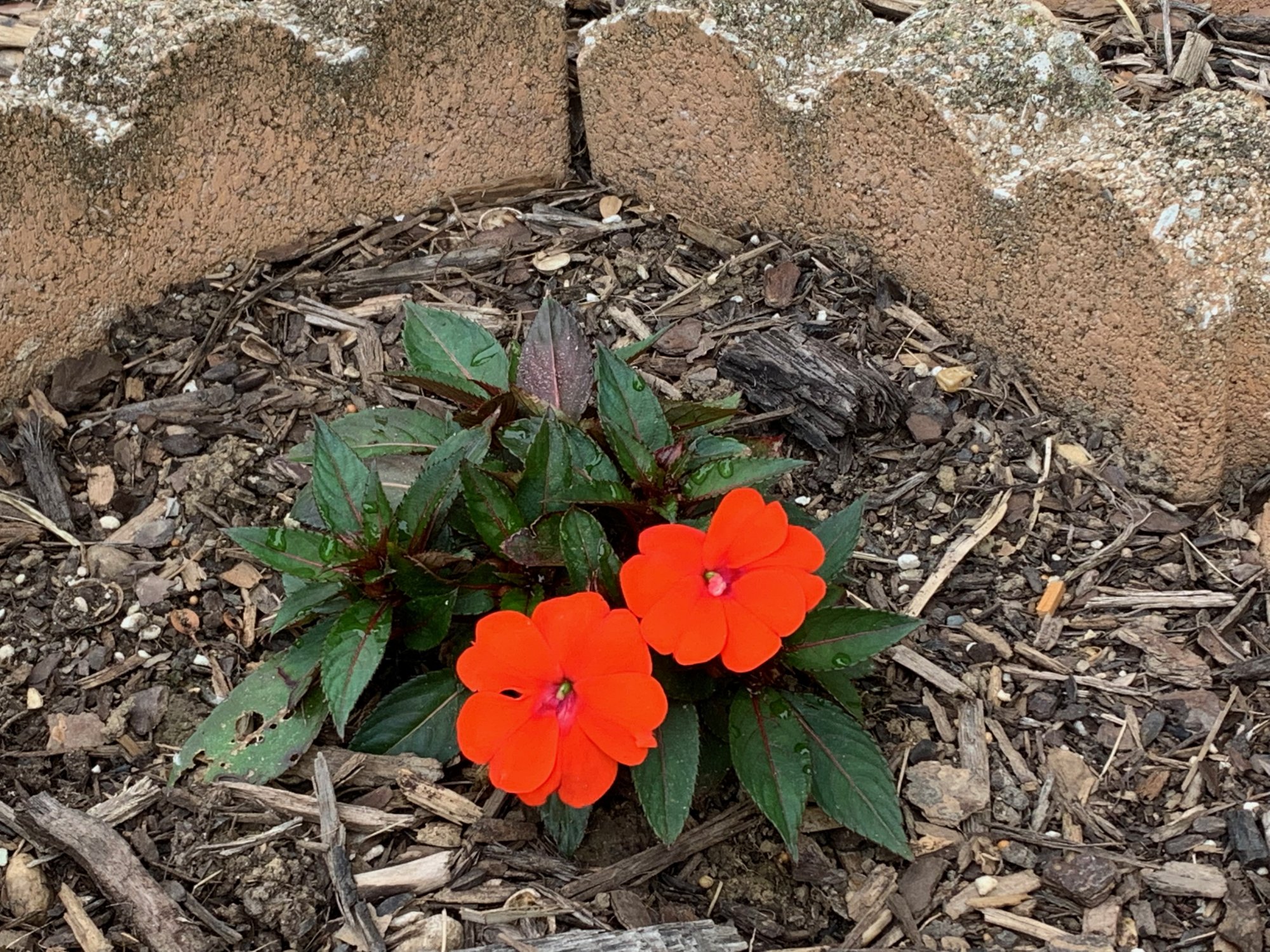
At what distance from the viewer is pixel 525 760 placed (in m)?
1.75

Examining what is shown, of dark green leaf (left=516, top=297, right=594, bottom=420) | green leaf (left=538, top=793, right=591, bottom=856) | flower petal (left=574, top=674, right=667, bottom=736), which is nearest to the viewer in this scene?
flower petal (left=574, top=674, right=667, bottom=736)

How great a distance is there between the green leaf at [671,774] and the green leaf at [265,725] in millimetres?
653

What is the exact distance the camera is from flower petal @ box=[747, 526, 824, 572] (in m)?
1.89

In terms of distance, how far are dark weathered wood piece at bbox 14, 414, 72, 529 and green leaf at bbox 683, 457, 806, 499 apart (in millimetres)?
1435

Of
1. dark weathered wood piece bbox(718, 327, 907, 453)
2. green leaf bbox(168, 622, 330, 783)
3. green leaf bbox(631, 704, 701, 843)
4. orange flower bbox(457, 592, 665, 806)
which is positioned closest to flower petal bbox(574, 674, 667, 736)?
orange flower bbox(457, 592, 665, 806)

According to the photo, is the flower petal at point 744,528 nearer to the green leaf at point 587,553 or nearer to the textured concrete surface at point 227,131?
the green leaf at point 587,553

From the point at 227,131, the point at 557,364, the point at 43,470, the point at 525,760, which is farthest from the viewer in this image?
the point at 227,131

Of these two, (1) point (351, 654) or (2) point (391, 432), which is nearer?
(1) point (351, 654)

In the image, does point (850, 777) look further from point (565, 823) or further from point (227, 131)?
point (227, 131)

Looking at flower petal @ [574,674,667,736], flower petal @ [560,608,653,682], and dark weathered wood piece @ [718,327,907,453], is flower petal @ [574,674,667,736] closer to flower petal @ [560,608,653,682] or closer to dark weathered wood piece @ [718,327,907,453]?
flower petal @ [560,608,653,682]

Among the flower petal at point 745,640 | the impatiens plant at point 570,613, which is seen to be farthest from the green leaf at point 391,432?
the flower petal at point 745,640

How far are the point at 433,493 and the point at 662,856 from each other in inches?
29.8

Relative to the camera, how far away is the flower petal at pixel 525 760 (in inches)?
68.9

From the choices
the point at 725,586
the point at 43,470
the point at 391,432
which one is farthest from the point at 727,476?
the point at 43,470
